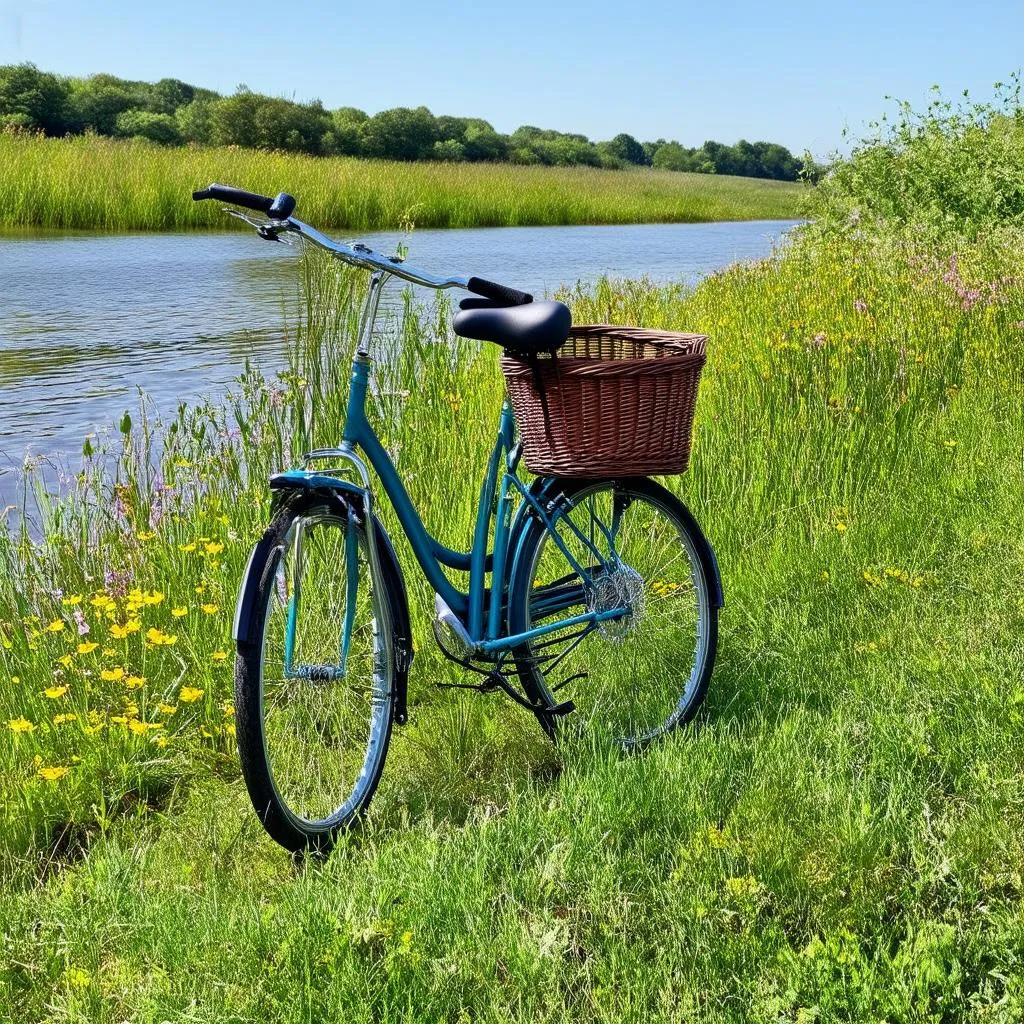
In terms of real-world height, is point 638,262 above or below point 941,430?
above

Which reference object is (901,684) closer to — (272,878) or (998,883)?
(998,883)

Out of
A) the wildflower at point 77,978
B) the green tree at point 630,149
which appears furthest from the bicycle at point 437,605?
the green tree at point 630,149

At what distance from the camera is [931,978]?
2.15 m

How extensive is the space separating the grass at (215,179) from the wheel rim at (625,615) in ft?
43.4

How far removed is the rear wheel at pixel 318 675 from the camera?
2.65 meters

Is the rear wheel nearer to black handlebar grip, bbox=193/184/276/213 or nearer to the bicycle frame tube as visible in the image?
the bicycle frame tube

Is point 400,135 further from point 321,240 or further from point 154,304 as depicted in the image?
point 321,240

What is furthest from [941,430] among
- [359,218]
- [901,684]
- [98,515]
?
[359,218]

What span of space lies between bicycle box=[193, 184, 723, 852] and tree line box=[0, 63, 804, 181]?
121ft

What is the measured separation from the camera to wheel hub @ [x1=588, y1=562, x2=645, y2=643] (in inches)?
134

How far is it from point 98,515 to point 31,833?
5.35 feet

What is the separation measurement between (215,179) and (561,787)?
21215mm

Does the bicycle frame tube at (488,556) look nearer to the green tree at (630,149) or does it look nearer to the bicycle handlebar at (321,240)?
the bicycle handlebar at (321,240)

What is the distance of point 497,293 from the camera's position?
2.96m
